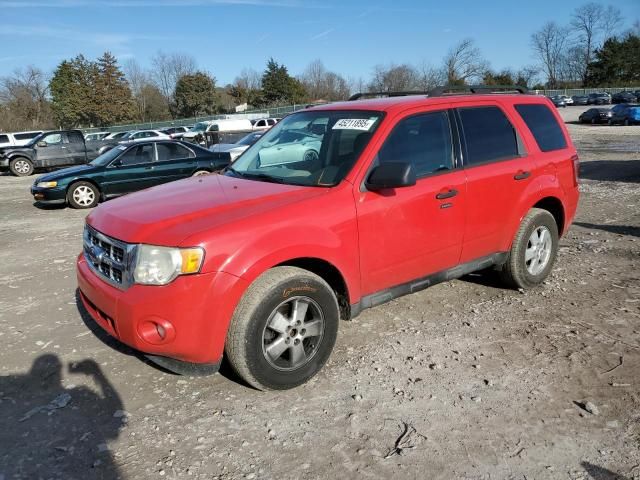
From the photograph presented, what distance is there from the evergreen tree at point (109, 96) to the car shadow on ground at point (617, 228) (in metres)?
63.8

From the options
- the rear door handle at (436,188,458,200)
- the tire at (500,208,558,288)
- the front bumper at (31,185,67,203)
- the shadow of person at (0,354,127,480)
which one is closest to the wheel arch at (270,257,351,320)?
the rear door handle at (436,188,458,200)

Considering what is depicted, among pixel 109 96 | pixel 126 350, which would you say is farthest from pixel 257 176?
pixel 109 96

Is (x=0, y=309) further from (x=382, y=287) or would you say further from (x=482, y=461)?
(x=482, y=461)

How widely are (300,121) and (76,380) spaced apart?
2.77m

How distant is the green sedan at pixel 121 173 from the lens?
36.9 ft

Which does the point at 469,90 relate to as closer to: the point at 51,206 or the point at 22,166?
the point at 51,206

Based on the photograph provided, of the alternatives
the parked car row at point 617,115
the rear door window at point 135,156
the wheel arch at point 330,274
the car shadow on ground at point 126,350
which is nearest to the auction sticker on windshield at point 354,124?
the wheel arch at point 330,274

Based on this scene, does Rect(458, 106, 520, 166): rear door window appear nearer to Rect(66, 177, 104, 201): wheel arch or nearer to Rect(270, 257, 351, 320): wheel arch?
Rect(270, 257, 351, 320): wheel arch

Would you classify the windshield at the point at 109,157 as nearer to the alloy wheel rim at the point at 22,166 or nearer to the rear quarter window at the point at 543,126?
the rear quarter window at the point at 543,126

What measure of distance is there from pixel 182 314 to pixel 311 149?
5.91 feet

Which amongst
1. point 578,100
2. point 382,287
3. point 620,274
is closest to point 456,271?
point 382,287

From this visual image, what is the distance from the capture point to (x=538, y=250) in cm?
498

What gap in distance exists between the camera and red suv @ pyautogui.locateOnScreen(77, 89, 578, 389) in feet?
9.83

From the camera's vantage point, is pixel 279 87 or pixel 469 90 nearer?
pixel 469 90
